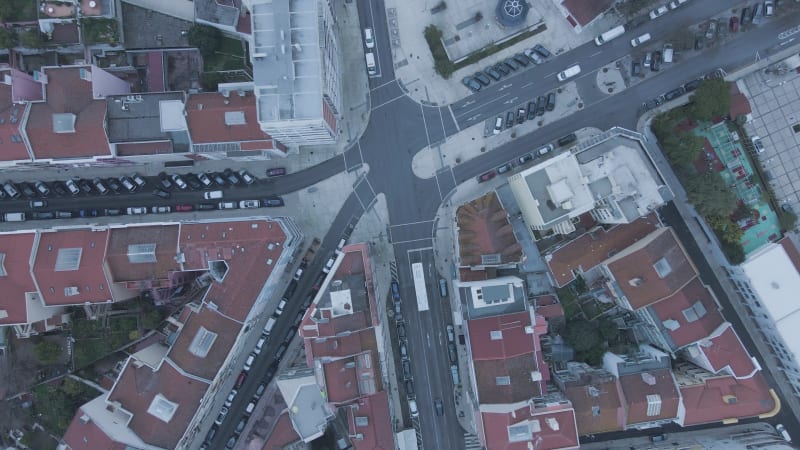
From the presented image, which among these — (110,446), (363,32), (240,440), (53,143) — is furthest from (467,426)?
(53,143)

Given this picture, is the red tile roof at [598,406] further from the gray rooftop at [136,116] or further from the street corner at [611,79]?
the gray rooftop at [136,116]

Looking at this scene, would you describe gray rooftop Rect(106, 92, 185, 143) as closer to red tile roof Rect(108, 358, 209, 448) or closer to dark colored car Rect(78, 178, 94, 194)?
dark colored car Rect(78, 178, 94, 194)

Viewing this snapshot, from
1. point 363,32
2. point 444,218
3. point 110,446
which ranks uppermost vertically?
point 363,32

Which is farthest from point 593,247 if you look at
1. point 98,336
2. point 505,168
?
point 98,336

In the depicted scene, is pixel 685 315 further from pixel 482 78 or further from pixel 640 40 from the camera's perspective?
pixel 482 78

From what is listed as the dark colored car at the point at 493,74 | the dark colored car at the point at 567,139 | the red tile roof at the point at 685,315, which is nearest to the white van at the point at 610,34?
the dark colored car at the point at 567,139

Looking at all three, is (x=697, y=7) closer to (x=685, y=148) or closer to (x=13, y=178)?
(x=685, y=148)

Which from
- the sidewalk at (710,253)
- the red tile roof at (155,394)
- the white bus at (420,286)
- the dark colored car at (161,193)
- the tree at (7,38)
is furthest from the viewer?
the dark colored car at (161,193)
